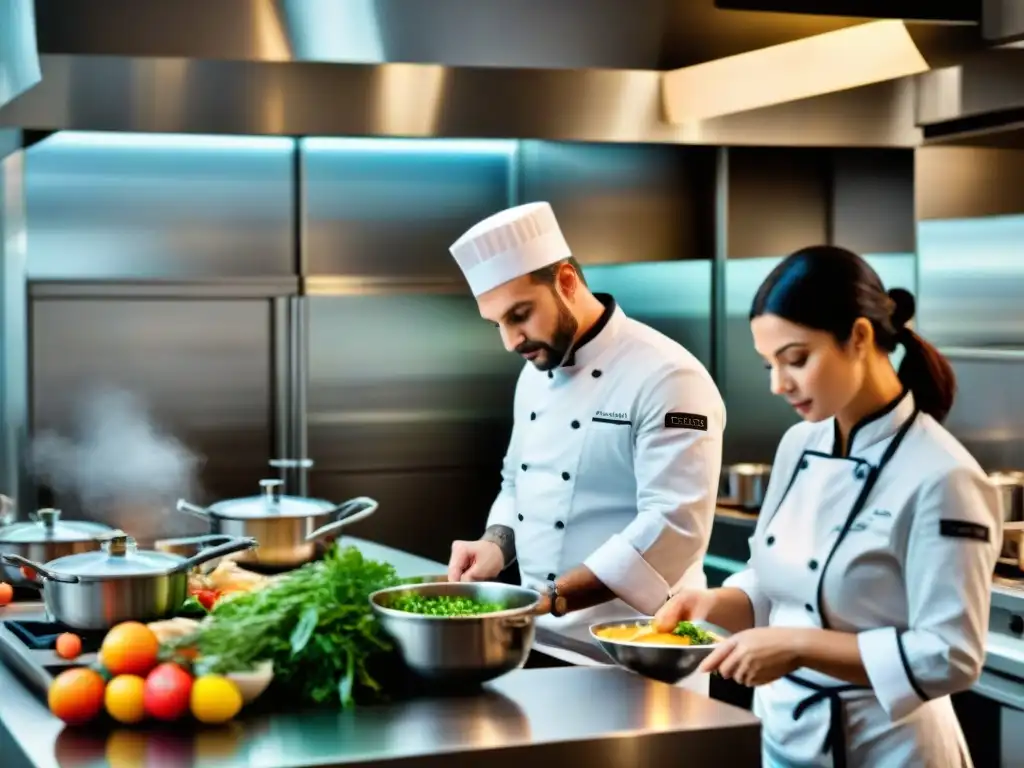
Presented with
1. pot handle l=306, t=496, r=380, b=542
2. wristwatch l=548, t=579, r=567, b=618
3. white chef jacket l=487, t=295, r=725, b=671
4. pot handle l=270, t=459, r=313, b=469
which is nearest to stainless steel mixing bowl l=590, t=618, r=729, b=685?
wristwatch l=548, t=579, r=567, b=618

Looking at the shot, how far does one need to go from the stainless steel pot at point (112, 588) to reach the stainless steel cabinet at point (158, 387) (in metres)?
2.55

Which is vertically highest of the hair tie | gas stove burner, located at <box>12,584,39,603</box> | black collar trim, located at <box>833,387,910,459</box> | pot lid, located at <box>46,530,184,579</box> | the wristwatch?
the hair tie

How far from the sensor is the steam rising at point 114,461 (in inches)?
200

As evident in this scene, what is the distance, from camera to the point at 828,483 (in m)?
2.41

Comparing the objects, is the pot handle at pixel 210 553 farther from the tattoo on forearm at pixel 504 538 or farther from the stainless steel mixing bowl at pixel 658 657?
the stainless steel mixing bowl at pixel 658 657

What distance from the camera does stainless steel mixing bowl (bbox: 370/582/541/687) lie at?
2.20m

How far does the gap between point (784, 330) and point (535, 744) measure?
740mm

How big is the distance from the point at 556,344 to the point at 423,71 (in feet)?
4.29

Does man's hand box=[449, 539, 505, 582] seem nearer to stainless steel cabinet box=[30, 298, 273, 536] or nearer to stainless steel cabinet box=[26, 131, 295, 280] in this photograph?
stainless steel cabinet box=[30, 298, 273, 536]

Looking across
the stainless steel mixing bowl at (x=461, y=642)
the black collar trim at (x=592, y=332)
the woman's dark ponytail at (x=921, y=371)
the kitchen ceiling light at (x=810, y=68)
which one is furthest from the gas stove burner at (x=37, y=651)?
the kitchen ceiling light at (x=810, y=68)

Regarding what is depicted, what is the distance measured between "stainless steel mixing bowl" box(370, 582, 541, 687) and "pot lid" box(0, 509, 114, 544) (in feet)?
4.00

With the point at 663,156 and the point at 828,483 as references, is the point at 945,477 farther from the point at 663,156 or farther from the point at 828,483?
the point at 663,156

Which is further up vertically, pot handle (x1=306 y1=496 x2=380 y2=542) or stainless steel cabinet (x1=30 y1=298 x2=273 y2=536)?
stainless steel cabinet (x1=30 y1=298 x2=273 y2=536)

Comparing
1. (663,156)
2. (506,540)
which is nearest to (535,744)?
(506,540)
